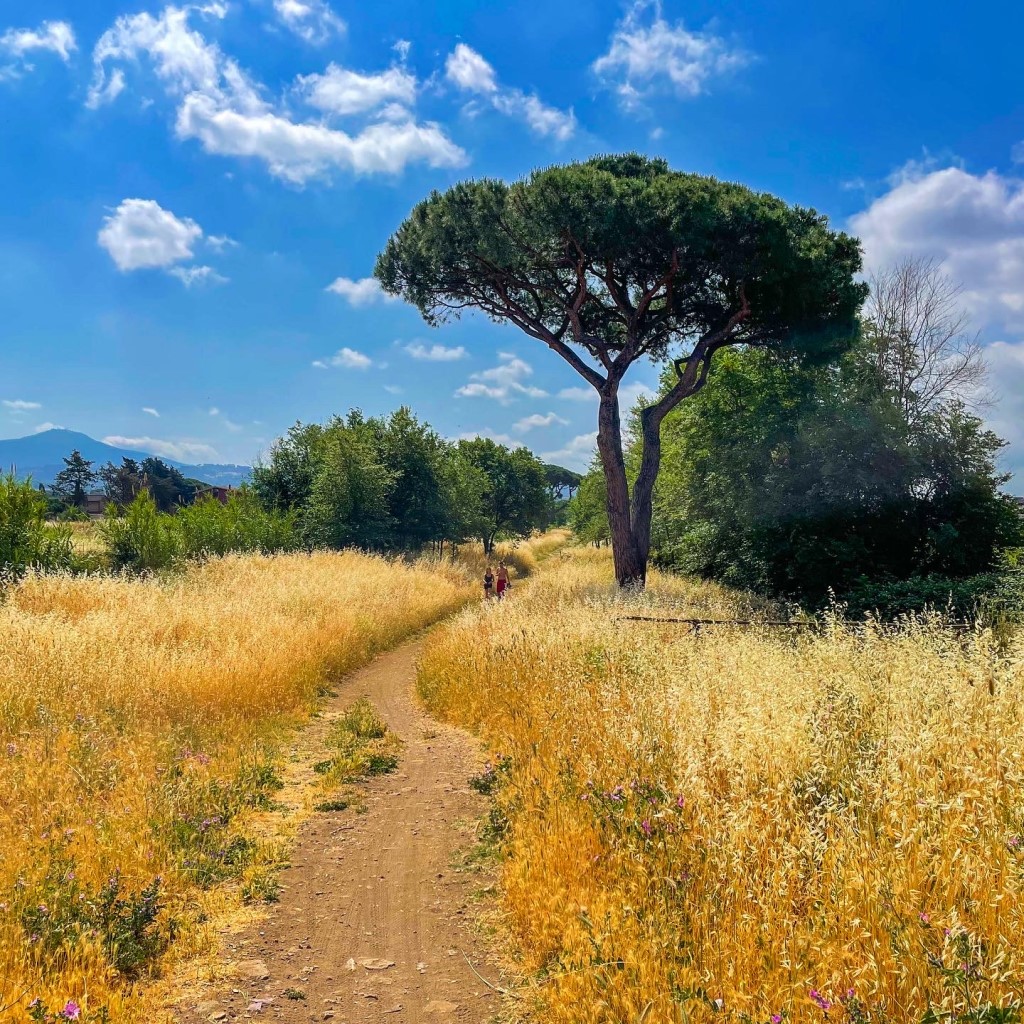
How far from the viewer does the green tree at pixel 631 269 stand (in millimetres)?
14266

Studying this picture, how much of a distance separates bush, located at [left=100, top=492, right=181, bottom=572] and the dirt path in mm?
13178

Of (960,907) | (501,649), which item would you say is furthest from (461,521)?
(960,907)

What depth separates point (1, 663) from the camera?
746cm

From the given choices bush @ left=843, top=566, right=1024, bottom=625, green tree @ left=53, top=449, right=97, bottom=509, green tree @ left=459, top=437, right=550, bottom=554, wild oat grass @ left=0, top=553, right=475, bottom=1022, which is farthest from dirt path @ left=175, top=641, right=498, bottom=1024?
green tree @ left=53, top=449, right=97, bottom=509

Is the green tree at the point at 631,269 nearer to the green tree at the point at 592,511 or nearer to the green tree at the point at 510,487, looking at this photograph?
the green tree at the point at 592,511

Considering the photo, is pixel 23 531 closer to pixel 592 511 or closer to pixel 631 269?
pixel 631 269

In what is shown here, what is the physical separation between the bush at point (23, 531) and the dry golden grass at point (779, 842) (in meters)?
12.5

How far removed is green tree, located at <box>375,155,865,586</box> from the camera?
46.8 ft

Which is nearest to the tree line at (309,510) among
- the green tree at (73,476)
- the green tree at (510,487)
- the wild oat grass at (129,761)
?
the wild oat grass at (129,761)

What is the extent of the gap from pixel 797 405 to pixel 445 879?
15524mm

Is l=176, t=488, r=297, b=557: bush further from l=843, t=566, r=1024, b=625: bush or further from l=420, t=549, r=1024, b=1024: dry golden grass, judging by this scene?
l=843, t=566, r=1024, b=625: bush

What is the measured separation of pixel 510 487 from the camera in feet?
159

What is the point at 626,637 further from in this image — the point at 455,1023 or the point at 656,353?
the point at 656,353

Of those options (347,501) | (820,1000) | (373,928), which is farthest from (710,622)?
(347,501)
